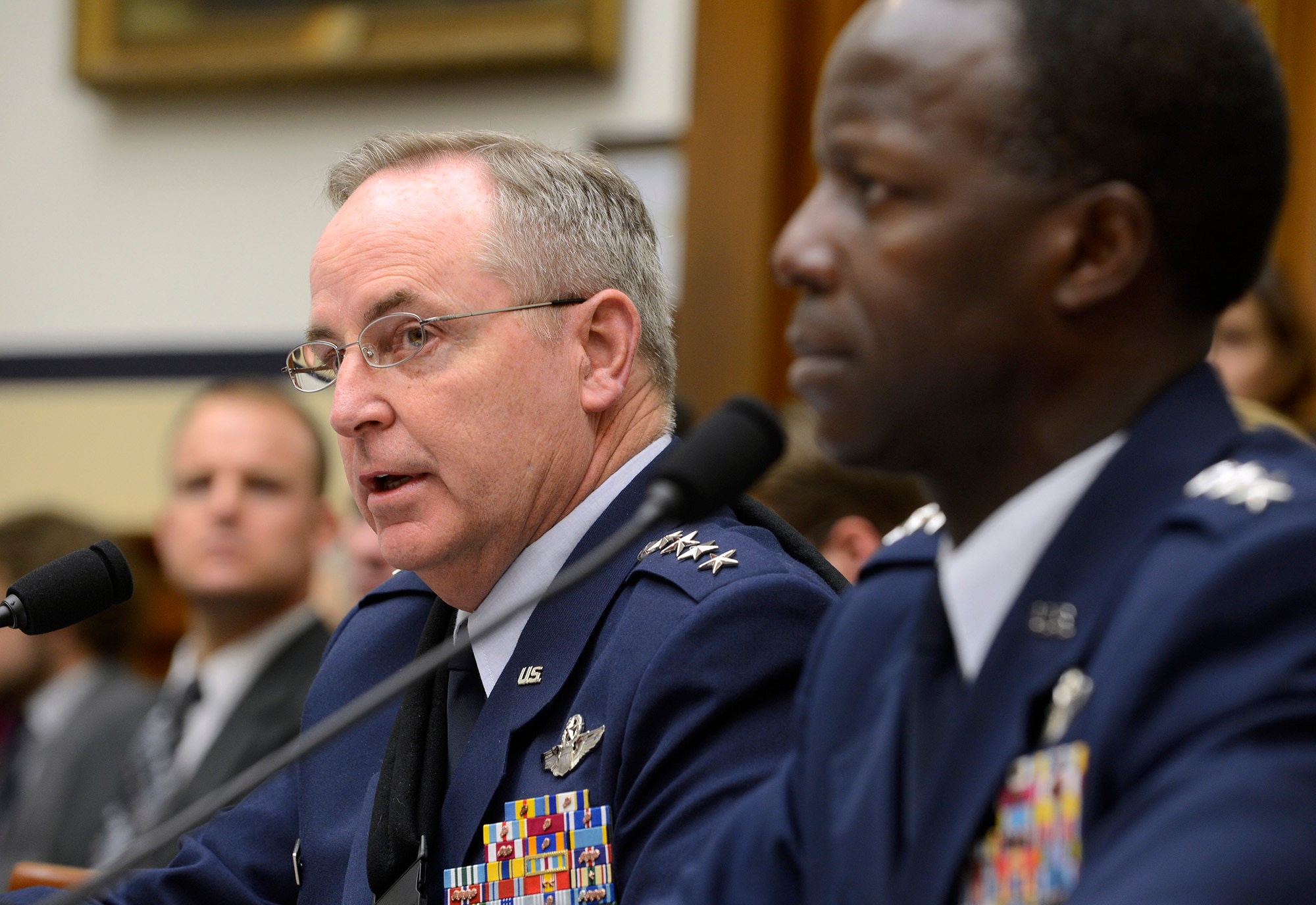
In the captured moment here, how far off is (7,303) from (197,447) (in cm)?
198

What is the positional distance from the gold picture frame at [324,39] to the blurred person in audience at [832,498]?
6.68 ft

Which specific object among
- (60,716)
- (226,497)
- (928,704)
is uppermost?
(928,704)

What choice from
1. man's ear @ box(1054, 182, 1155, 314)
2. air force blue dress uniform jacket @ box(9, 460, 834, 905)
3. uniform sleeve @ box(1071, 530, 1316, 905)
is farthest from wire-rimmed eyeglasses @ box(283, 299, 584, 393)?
uniform sleeve @ box(1071, 530, 1316, 905)

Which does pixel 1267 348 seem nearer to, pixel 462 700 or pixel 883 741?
pixel 462 700

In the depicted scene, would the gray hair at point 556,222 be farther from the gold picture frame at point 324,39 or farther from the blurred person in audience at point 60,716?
the gold picture frame at point 324,39

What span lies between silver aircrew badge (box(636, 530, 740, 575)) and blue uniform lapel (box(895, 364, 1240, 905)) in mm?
576

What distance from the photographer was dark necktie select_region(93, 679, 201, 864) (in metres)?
3.31

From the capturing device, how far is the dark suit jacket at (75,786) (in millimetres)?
3426

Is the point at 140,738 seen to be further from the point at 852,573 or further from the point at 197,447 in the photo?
the point at 852,573

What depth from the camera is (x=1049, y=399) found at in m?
0.87

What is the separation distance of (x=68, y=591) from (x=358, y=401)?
33 cm

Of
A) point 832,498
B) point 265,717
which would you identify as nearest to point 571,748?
point 832,498

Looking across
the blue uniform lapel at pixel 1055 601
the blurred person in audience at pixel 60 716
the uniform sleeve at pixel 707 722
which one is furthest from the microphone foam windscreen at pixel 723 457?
the blurred person in audience at pixel 60 716

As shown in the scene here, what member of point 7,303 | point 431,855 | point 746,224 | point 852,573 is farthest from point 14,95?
point 431,855
